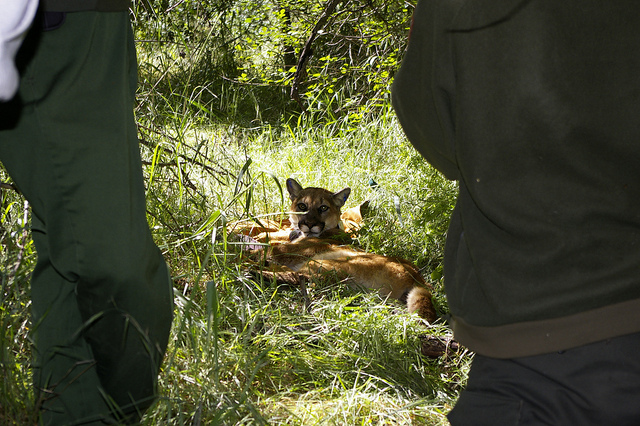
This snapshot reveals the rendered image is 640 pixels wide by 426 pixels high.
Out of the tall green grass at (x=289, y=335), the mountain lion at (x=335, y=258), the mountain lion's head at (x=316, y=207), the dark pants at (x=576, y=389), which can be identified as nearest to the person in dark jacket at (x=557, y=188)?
the dark pants at (x=576, y=389)

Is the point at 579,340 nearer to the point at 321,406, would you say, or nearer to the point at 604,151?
the point at 604,151

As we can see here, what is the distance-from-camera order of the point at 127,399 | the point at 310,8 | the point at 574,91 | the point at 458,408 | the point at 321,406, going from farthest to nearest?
the point at 310,8 → the point at 321,406 → the point at 127,399 → the point at 458,408 → the point at 574,91

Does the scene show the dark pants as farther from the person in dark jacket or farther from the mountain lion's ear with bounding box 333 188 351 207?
the mountain lion's ear with bounding box 333 188 351 207

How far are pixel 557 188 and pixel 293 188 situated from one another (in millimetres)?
4215

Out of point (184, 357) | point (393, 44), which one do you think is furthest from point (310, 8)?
point (184, 357)

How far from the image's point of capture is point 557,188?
1422 mm

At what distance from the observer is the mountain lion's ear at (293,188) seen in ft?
17.9

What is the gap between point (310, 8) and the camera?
21.7 ft

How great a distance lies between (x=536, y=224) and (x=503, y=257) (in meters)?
0.11

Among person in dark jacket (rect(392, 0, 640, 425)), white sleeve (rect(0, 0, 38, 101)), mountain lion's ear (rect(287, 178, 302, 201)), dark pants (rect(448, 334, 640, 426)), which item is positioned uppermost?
white sleeve (rect(0, 0, 38, 101))

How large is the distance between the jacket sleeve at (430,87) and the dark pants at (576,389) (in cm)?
58

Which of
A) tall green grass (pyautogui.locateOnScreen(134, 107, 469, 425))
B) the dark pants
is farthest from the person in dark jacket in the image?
tall green grass (pyautogui.locateOnScreen(134, 107, 469, 425))

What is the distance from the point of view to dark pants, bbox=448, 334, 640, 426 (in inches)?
56.2

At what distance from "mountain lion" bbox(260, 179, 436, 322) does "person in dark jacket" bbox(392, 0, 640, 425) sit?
1877 millimetres
